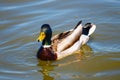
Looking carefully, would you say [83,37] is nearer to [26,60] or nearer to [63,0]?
[26,60]

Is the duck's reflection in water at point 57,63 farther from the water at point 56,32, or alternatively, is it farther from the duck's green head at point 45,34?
the duck's green head at point 45,34

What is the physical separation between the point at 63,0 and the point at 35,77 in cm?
559

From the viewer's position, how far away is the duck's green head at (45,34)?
10.2m

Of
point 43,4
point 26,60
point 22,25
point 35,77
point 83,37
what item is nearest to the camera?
point 35,77

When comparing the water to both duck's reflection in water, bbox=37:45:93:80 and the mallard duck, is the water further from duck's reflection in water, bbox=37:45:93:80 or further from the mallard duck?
the mallard duck

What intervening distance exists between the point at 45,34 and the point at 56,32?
67.9 inches

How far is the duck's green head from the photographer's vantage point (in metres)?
10.2

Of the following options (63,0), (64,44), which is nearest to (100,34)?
(64,44)

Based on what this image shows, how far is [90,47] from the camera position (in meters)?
11.0

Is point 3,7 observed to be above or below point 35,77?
above

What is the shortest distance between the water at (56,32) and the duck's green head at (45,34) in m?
0.53

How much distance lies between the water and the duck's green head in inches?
20.7

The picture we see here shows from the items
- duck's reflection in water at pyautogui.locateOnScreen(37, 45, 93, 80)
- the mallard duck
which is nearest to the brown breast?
the mallard duck

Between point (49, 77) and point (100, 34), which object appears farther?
point (100, 34)
